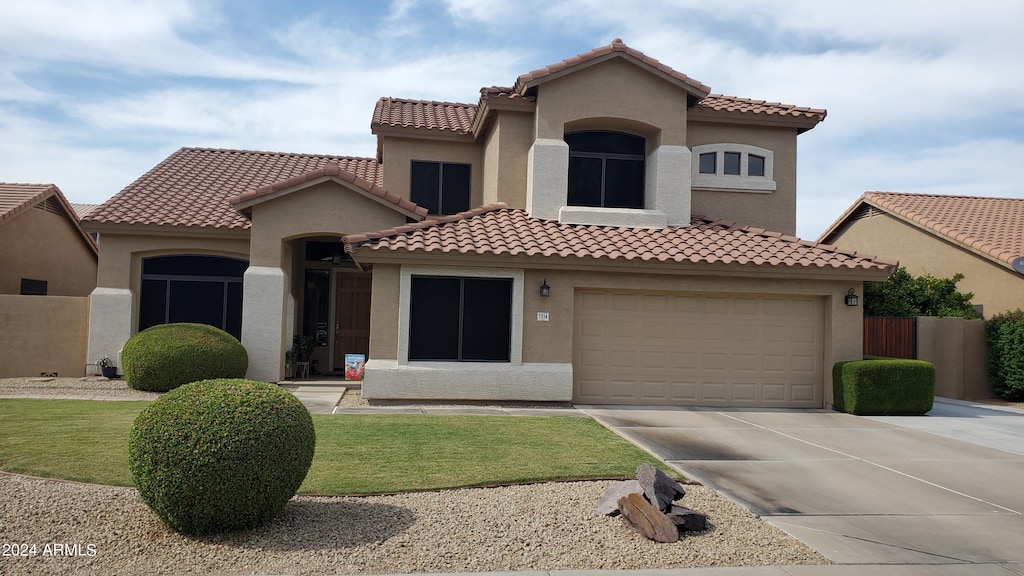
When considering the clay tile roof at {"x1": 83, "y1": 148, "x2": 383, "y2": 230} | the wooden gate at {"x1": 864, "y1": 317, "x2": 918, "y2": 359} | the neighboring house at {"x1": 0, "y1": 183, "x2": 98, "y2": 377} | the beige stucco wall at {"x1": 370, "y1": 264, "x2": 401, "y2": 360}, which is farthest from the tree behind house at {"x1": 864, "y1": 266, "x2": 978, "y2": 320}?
the neighboring house at {"x1": 0, "y1": 183, "x2": 98, "y2": 377}

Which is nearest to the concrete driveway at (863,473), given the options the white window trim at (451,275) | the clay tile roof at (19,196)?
the white window trim at (451,275)

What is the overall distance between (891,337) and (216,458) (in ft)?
60.4

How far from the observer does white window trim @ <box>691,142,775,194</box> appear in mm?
19109

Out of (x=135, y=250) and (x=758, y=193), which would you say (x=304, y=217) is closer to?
(x=135, y=250)

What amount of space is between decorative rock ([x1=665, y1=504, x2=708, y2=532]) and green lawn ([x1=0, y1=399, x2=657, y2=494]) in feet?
5.68

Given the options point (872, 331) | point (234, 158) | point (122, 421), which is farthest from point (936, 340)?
point (234, 158)

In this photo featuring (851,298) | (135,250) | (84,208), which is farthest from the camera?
(84,208)

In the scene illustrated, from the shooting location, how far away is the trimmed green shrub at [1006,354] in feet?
61.7

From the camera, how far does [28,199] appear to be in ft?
76.0

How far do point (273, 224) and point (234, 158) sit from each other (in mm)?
6998

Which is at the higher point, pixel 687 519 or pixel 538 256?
pixel 538 256

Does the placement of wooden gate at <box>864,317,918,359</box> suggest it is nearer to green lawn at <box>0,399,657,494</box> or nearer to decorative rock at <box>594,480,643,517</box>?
green lawn at <box>0,399,657,494</box>

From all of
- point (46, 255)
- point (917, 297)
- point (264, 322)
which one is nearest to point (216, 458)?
point (264, 322)

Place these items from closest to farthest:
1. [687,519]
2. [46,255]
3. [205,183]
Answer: [687,519] → [205,183] → [46,255]
